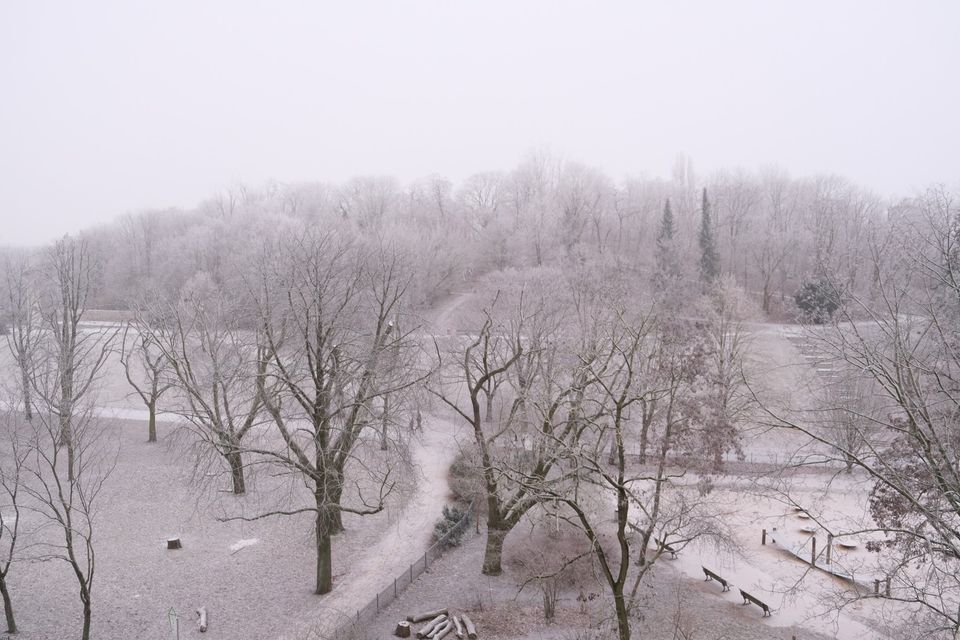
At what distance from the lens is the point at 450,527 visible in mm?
19359

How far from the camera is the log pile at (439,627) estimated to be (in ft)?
44.4

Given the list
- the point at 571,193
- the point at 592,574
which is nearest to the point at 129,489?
the point at 592,574

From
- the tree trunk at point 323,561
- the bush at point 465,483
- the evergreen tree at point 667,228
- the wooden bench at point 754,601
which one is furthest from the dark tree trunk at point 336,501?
the evergreen tree at point 667,228

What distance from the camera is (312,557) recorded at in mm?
17422

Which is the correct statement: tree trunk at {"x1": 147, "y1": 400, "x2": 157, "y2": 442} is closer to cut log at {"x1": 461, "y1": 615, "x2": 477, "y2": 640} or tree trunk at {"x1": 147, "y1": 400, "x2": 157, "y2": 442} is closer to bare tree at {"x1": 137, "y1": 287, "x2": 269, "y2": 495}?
bare tree at {"x1": 137, "y1": 287, "x2": 269, "y2": 495}

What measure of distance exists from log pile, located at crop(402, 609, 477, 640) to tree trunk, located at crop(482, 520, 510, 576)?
2663 millimetres

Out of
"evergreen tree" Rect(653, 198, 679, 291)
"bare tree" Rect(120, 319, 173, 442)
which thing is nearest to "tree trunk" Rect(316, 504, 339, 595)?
"bare tree" Rect(120, 319, 173, 442)

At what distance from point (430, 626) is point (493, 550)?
344cm

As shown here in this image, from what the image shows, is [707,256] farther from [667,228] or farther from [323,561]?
[323,561]

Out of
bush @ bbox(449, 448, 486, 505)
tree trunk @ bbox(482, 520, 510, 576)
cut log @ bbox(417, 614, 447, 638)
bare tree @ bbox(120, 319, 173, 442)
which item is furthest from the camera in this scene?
bare tree @ bbox(120, 319, 173, 442)

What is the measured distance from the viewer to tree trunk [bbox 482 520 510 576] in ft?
54.5

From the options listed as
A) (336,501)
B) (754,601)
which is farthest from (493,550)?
(754,601)

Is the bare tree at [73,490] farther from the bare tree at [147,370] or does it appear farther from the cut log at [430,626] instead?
the cut log at [430,626]

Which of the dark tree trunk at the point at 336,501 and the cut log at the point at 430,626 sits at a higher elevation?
the dark tree trunk at the point at 336,501
